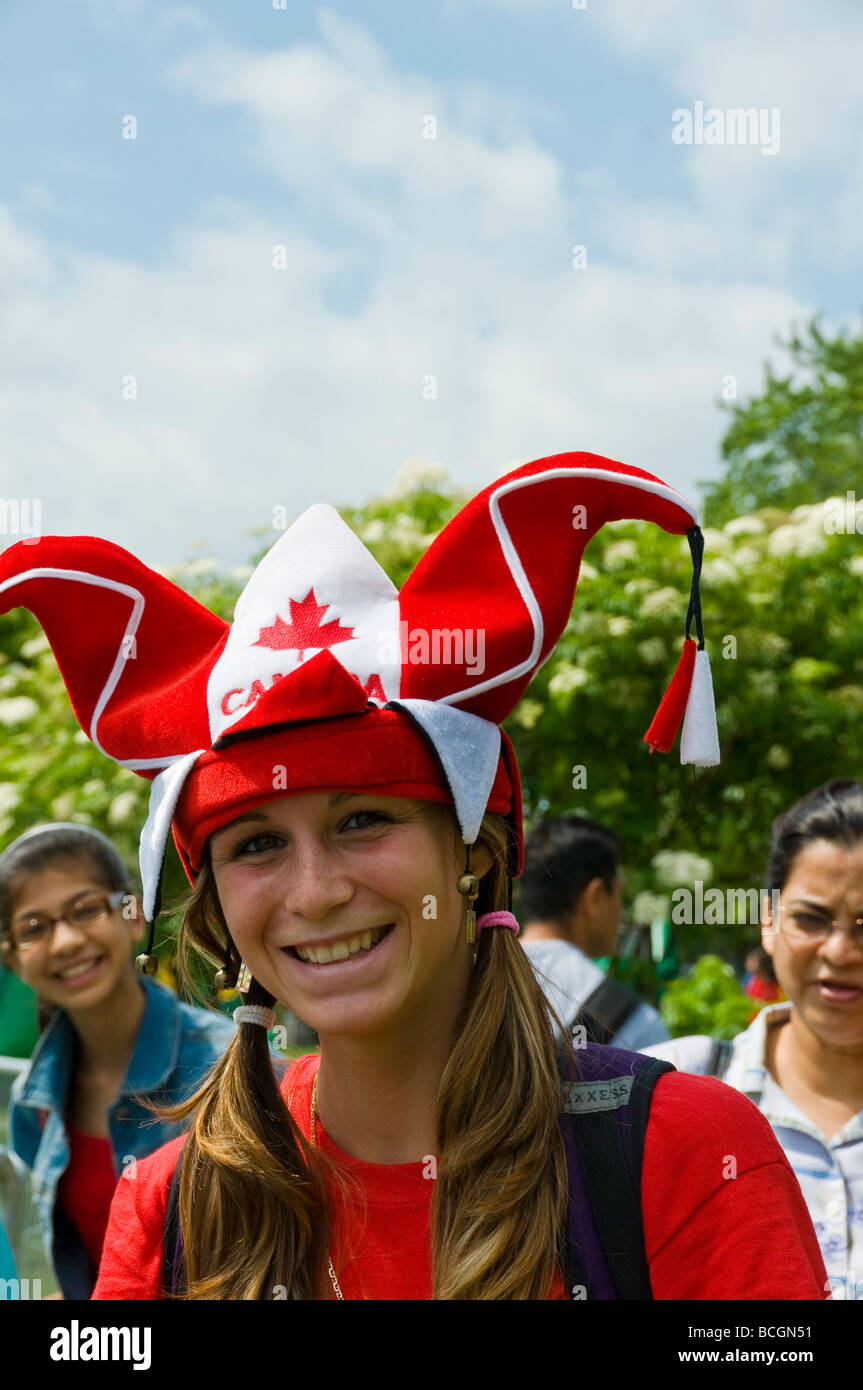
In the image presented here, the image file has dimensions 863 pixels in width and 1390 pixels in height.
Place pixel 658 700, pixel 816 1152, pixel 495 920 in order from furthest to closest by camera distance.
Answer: pixel 658 700 < pixel 816 1152 < pixel 495 920

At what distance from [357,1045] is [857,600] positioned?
233 inches

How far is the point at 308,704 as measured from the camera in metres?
1.79

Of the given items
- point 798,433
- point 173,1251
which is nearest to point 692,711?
point 173,1251

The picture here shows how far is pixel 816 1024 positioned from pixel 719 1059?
0.28 metres

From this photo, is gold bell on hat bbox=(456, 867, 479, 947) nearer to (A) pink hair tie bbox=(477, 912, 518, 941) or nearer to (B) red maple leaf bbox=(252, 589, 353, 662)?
(A) pink hair tie bbox=(477, 912, 518, 941)

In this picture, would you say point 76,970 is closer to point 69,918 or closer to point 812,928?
point 69,918

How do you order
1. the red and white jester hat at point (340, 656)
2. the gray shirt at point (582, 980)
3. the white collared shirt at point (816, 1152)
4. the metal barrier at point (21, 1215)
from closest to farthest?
1. the red and white jester hat at point (340, 656)
2. the white collared shirt at point (816, 1152)
3. the metal barrier at point (21, 1215)
4. the gray shirt at point (582, 980)

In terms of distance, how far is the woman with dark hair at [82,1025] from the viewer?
11.7 ft

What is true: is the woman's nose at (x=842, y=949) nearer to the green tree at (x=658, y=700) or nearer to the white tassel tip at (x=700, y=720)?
the white tassel tip at (x=700, y=720)

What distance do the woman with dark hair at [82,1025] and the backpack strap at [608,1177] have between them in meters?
1.95

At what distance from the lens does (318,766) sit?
1781 mm

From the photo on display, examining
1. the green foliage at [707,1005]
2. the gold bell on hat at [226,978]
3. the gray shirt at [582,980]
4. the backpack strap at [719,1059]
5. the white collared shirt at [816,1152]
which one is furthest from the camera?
the green foliage at [707,1005]

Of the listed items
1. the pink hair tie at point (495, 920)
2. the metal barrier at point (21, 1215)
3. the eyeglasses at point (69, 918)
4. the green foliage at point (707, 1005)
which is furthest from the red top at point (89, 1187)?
the green foliage at point (707, 1005)
